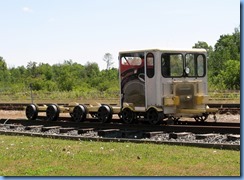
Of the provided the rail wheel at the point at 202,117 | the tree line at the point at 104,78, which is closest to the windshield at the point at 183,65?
the rail wheel at the point at 202,117

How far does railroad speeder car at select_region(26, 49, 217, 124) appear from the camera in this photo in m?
14.2

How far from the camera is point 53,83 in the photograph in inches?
2554

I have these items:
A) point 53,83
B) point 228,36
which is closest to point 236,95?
point 53,83

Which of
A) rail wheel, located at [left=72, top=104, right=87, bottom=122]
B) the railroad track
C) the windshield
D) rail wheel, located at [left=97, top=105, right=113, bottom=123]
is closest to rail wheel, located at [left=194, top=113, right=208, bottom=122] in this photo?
→ the railroad track

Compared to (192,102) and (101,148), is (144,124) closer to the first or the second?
(192,102)

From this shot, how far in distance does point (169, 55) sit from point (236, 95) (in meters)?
19.2

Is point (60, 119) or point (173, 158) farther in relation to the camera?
point (60, 119)

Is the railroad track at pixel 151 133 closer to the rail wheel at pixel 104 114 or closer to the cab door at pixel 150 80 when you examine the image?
the rail wheel at pixel 104 114

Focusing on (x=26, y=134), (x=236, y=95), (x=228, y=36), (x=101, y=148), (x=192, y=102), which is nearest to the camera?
(x=101, y=148)

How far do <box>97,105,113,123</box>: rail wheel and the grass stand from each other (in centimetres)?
412

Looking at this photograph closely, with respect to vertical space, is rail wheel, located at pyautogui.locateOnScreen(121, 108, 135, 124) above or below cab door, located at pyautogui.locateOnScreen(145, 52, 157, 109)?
below

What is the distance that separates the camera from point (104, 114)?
52.2ft

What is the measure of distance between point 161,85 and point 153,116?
91 centimetres

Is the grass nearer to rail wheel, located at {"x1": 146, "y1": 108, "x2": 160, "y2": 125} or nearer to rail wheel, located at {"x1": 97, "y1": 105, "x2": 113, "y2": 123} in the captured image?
rail wheel, located at {"x1": 146, "y1": 108, "x2": 160, "y2": 125}
